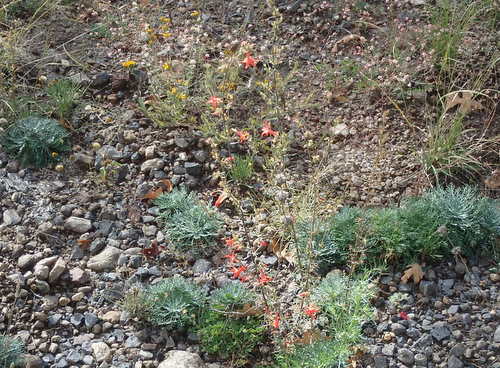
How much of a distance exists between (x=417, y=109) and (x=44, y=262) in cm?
240

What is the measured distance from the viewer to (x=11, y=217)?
360cm

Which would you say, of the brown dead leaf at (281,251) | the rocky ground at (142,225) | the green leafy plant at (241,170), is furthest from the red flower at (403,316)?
the green leafy plant at (241,170)

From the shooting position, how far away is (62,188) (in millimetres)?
3830

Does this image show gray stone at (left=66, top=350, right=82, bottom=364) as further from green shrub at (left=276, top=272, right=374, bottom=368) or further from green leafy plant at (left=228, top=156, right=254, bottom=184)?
green leafy plant at (left=228, top=156, right=254, bottom=184)

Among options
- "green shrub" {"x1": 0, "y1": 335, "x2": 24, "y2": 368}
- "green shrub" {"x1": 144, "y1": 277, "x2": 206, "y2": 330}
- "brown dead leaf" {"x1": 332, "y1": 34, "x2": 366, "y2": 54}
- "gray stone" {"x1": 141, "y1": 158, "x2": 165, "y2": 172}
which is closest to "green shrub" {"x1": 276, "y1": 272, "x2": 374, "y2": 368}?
"green shrub" {"x1": 144, "y1": 277, "x2": 206, "y2": 330}

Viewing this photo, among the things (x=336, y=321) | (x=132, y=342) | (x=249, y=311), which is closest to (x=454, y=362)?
(x=336, y=321)

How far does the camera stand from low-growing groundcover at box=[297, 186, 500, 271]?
330 cm

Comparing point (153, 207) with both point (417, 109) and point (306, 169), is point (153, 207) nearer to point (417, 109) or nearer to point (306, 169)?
point (306, 169)

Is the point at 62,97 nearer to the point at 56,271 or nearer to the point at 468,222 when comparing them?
the point at 56,271

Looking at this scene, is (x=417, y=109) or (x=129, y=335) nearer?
(x=129, y=335)

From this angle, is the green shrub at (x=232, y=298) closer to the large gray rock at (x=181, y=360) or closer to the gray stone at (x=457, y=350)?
the large gray rock at (x=181, y=360)

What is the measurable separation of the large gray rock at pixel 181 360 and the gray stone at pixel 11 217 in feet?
3.98

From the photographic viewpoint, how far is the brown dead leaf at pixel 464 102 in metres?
3.91

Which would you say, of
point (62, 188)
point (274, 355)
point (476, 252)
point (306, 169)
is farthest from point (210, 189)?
point (476, 252)
